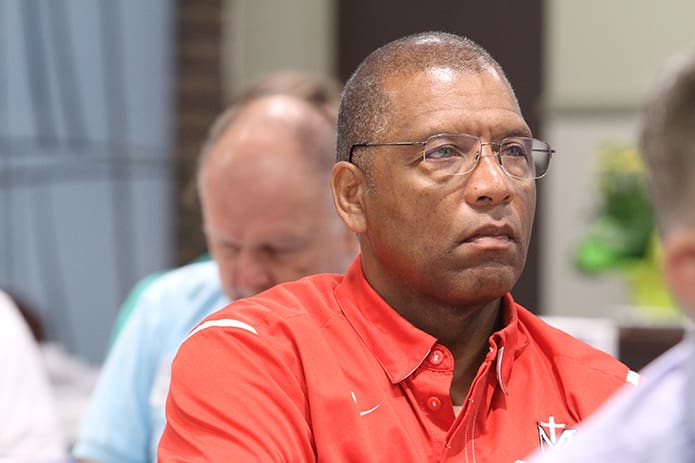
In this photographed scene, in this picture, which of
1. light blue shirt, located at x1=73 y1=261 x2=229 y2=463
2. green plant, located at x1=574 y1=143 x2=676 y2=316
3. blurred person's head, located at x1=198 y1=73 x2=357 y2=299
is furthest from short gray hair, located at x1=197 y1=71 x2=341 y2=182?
green plant, located at x1=574 y1=143 x2=676 y2=316

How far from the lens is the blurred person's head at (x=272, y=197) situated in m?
1.98

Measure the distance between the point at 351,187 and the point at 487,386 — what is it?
0.26m

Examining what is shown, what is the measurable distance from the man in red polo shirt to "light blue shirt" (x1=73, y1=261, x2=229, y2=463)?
0.77 m

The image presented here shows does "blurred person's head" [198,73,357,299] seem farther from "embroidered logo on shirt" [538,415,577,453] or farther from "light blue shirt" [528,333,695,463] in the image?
"light blue shirt" [528,333,695,463]

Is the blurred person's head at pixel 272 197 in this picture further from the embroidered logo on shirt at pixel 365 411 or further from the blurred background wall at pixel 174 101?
the blurred background wall at pixel 174 101

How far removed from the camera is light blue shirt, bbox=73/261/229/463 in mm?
1961

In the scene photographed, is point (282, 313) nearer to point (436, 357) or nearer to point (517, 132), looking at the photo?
point (436, 357)

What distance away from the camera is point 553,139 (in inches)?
204

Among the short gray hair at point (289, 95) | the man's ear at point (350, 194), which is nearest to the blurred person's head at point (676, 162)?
the man's ear at point (350, 194)

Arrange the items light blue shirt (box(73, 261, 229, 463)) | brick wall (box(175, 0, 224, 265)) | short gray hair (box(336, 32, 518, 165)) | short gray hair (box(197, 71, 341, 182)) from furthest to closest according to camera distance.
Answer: brick wall (box(175, 0, 224, 265)) < short gray hair (box(197, 71, 341, 182)) < light blue shirt (box(73, 261, 229, 463)) < short gray hair (box(336, 32, 518, 165))

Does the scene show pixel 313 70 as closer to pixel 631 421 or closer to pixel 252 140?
pixel 252 140

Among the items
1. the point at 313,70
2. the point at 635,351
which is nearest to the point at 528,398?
the point at 635,351

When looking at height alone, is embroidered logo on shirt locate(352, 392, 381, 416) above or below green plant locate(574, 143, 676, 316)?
above

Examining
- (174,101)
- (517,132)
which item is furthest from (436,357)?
(174,101)
